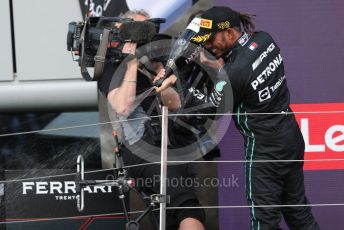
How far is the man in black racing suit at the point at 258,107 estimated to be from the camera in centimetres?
364

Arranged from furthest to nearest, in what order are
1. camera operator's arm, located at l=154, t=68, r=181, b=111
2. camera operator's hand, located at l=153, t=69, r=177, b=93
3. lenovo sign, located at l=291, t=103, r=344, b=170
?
lenovo sign, located at l=291, t=103, r=344, b=170
camera operator's arm, located at l=154, t=68, r=181, b=111
camera operator's hand, located at l=153, t=69, r=177, b=93

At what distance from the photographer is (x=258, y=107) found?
3729mm

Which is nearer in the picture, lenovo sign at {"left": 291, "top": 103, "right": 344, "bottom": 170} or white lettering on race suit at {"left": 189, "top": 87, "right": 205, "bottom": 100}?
white lettering on race suit at {"left": 189, "top": 87, "right": 205, "bottom": 100}

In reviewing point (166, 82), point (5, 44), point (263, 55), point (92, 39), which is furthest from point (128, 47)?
point (5, 44)

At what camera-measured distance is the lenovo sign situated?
4434mm

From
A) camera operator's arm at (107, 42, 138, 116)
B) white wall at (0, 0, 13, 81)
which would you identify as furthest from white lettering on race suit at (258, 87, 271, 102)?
white wall at (0, 0, 13, 81)

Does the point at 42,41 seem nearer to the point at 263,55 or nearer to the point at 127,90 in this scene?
the point at 127,90

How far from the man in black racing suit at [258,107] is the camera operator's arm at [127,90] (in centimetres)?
29

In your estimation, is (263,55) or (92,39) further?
(92,39)

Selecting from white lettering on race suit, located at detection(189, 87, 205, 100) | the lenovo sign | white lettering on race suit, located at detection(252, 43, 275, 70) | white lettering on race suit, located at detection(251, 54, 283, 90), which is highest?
white lettering on race suit, located at detection(252, 43, 275, 70)

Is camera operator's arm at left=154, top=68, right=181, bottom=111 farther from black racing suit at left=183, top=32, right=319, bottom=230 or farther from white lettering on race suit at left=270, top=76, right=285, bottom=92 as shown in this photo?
white lettering on race suit at left=270, top=76, right=285, bottom=92

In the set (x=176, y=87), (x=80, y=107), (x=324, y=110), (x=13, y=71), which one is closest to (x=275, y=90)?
(x=176, y=87)

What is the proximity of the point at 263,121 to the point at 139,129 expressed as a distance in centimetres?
69

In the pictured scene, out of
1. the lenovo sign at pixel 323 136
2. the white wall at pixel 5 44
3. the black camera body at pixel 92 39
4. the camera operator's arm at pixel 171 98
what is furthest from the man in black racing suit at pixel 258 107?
the white wall at pixel 5 44
